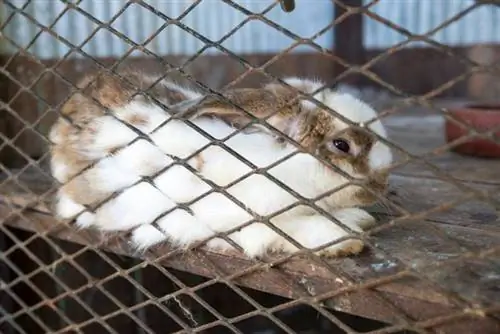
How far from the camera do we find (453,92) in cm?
439

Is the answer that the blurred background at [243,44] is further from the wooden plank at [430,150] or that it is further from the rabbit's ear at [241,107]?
the rabbit's ear at [241,107]

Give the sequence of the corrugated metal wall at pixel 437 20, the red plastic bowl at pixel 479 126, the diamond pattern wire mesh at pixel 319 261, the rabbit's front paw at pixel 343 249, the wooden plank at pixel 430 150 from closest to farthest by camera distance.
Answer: the diamond pattern wire mesh at pixel 319 261 < the rabbit's front paw at pixel 343 249 < the wooden plank at pixel 430 150 < the red plastic bowl at pixel 479 126 < the corrugated metal wall at pixel 437 20

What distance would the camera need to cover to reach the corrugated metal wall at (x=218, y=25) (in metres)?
2.36

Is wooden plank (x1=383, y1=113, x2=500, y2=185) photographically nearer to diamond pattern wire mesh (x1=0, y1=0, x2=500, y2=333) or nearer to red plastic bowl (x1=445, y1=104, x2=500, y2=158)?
red plastic bowl (x1=445, y1=104, x2=500, y2=158)

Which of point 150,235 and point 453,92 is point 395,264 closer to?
point 150,235

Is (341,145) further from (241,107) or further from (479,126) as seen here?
(479,126)

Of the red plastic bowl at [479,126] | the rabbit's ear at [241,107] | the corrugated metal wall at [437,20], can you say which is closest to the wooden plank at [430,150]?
the red plastic bowl at [479,126]

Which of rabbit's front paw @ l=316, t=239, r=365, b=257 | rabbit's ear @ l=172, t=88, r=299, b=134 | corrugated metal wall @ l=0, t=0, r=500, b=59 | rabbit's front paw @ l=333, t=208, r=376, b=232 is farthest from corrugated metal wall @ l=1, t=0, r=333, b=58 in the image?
rabbit's front paw @ l=316, t=239, r=365, b=257

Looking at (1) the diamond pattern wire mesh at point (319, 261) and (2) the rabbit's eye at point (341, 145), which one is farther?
(2) the rabbit's eye at point (341, 145)

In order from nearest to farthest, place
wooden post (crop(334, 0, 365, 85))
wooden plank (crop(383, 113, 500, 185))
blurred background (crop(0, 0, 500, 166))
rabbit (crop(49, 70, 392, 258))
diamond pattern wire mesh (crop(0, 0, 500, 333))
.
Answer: diamond pattern wire mesh (crop(0, 0, 500, 333)) < rabbit (crop(49, 70, 392, 258)) < wooden plank (crop(383, 113, 500, 185)) < blurred background (crop(0, 0, 500, 166)) < wooden post (crop(334, 0, 365, 85))

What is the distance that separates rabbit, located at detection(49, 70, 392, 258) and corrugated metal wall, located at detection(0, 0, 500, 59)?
45 centimetres

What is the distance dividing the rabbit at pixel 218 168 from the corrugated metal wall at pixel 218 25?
446mm

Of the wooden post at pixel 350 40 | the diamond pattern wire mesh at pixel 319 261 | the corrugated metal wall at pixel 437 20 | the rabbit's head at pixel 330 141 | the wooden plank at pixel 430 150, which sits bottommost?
the diamond pattern wire mesh at pixel 319 261

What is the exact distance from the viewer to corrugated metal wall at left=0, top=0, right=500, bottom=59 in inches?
93.0
